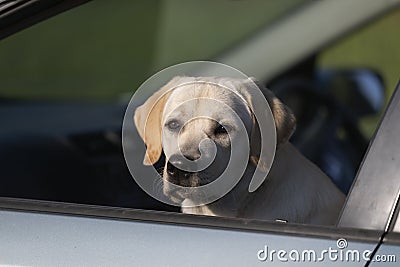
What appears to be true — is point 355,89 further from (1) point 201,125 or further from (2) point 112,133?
(1) point 201,125

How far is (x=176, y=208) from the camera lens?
7.23 feet

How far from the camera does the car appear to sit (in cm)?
171

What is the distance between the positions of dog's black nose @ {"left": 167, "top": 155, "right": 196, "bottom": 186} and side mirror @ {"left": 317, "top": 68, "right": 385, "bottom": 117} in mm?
2408

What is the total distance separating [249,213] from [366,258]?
515 mm

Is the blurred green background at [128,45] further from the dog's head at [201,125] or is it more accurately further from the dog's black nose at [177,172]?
the dog's black nose at [177,172]

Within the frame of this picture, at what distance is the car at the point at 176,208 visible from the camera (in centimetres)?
171

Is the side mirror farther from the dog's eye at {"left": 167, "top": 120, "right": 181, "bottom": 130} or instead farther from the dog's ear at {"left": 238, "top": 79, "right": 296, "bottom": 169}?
the dog's eye at {"left": 167, "top": 120, "right": 181, "bottom": 130}

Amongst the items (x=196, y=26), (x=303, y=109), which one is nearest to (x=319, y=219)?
(x=303, y=109)

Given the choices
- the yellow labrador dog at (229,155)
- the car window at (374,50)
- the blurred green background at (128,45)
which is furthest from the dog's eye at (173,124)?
the car window at (374,50)

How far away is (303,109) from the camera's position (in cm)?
402

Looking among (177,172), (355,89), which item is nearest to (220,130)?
(177,172)

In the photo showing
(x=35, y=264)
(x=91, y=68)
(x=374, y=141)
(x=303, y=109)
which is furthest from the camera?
(x=91, y=68)

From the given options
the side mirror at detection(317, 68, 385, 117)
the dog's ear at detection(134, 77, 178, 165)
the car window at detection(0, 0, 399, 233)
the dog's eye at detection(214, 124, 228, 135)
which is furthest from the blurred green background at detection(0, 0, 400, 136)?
the dog's eye at detection(214, 124, 228, 135)

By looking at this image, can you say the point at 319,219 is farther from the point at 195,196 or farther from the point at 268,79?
the point at 268,79
